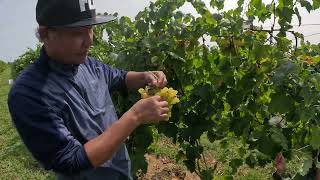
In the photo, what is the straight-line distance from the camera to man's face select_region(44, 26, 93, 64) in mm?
2102

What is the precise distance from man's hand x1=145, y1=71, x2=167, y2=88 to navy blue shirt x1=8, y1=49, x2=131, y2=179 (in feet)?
1.03

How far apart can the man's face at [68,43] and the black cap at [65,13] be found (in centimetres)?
3

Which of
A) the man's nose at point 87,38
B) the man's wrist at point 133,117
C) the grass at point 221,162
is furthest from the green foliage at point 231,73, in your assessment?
the grass at point 221,162

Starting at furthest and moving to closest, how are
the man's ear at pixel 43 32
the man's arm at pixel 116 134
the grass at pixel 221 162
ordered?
the grass at pixel 221 162 < the man's ear at pixel 43 32 < the man's arm at pixel 116 134

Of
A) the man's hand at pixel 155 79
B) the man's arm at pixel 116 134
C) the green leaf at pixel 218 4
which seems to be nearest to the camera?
the man's arm at pixel 116 134

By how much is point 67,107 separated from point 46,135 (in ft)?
0.61

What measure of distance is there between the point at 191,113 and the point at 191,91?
22 centimetres

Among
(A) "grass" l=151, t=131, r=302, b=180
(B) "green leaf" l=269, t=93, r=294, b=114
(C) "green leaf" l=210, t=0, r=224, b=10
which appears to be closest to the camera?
(B) "green leaf" l=269, t=93, r=294, b=114

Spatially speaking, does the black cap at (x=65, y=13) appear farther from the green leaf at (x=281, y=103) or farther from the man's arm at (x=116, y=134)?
the green leaf at (x=281, y=103)

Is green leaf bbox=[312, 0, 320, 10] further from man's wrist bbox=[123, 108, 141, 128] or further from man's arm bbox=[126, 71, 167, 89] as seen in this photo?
man's wrist bbox=[123, 108, 141, 128]

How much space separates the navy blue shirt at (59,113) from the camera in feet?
6.61

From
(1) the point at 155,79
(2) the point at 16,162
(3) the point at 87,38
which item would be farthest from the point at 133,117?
(2) the point at 16,162

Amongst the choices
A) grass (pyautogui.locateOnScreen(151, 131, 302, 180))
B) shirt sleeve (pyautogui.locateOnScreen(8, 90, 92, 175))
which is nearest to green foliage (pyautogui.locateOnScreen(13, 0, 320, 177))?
shirt sleeve (pyautogui.locateOnScreen(8, 90, 92, 175))

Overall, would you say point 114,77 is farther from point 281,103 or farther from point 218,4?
point 281,103
